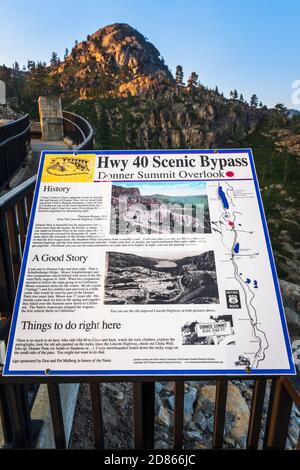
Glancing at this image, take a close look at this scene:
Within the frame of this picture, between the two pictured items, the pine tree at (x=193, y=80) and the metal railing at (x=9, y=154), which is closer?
the metal railing at (x=9, y=154)

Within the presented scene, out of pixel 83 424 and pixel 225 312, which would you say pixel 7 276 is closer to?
pixel 225 312

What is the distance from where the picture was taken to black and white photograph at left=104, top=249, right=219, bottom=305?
2.30 m

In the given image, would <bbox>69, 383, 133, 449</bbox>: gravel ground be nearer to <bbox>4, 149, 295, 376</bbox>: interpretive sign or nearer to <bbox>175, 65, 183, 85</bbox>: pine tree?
<bbox>4, 149, 295, 376</bbox>: interpretive sign

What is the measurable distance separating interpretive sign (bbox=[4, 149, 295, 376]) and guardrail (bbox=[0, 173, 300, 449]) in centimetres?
13

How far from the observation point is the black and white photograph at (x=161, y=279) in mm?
2303

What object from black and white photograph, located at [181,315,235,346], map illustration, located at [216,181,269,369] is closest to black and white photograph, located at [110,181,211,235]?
map illustration, located at [216,181,269,369]

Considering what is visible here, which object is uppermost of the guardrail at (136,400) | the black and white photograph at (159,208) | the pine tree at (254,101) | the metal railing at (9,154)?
the pine tree at (254,101)

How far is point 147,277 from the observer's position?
2.38 metres

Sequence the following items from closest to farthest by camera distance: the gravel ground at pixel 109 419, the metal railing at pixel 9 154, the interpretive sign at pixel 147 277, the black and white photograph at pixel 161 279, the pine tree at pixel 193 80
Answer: the interpretive sign at pixel 147 277, the black and white photograph at pixel 161 279, the gravel ground at pixel 109 419, the metal railing at pixel 9 154, the pine tree at pixel 193 80

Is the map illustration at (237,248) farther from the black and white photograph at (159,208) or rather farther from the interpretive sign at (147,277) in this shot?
the black and white photograph at (159,208)

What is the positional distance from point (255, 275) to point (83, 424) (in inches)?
120

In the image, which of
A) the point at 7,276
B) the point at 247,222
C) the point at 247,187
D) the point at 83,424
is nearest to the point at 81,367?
the point at 7,276

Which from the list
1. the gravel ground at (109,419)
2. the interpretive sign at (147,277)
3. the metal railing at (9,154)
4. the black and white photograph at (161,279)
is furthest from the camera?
the metal railing at (9,154)

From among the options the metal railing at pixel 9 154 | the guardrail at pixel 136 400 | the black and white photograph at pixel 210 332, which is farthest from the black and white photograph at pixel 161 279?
the metal railing at pixel 9 154
